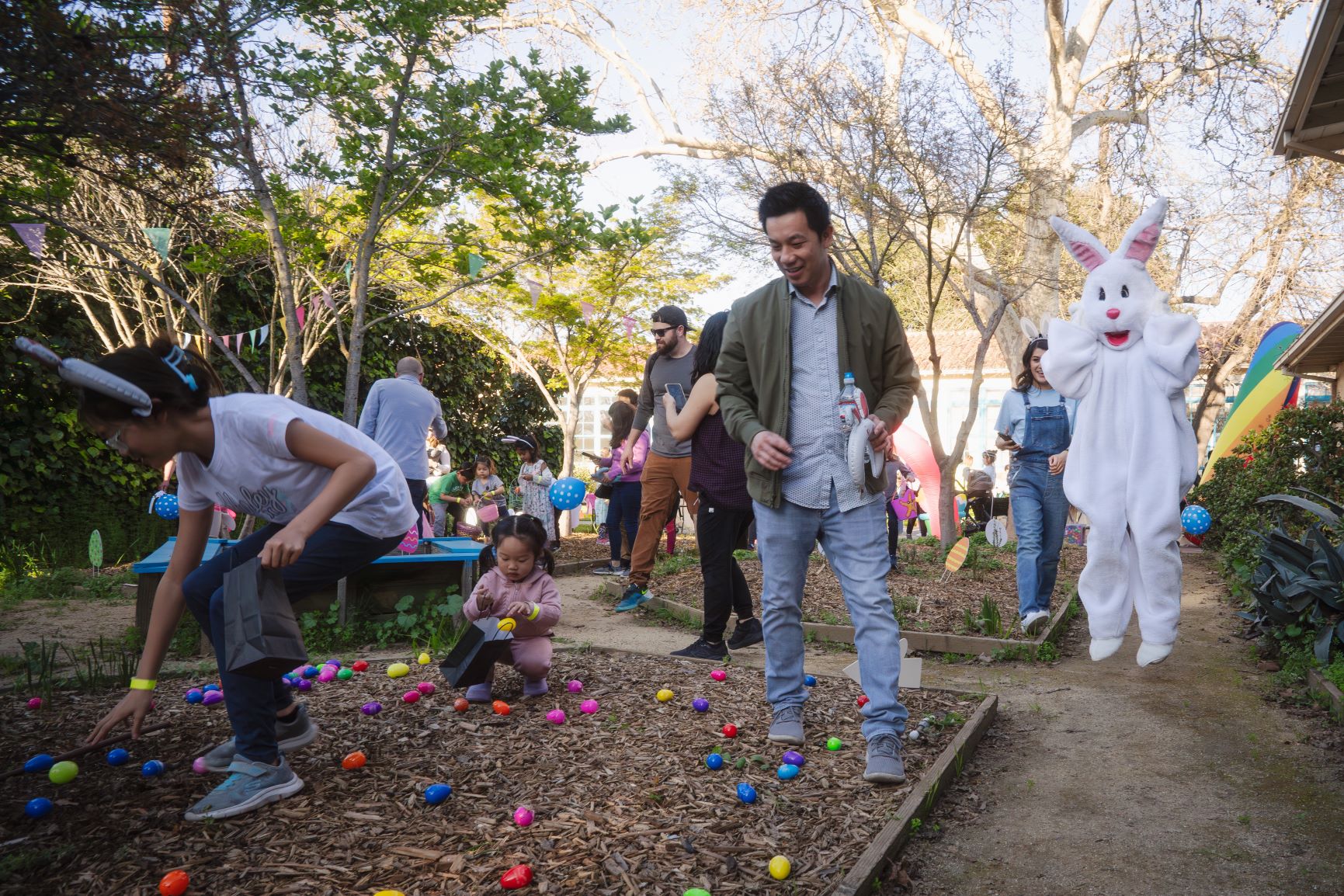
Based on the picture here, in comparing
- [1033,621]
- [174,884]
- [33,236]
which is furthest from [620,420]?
[174,884]

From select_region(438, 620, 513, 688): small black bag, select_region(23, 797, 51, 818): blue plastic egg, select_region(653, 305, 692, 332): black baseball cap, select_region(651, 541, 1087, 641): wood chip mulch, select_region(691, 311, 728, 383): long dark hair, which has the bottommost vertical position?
select_region(651, 541, 1087, 641): wood chip mulch

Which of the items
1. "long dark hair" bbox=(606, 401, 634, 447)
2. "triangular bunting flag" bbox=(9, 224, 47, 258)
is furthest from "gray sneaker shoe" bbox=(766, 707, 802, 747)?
"triangular bunting flag" bbox=(9, 224, 47, 258)

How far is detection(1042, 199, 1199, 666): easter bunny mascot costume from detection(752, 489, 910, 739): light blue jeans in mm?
641

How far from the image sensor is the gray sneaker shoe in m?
3.46

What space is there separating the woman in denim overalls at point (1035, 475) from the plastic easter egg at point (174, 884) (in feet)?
15.0

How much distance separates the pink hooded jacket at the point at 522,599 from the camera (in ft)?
13.5

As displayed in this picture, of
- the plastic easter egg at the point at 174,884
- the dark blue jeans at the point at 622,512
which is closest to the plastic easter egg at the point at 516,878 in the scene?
the plastic easter egg at the point at 174,884

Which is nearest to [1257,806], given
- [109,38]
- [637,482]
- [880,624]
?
[880,624]

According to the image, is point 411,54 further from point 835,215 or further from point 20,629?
point 835,215

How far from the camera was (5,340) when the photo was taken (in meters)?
9.03

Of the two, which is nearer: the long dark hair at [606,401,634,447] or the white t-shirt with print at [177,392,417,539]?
the white t-shirt with print at [177,392,417,539]

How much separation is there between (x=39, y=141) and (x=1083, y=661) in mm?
5590

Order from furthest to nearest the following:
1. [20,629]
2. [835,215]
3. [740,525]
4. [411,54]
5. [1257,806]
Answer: [835,215], [411,54], [20,629], [740,525], [1257,806]

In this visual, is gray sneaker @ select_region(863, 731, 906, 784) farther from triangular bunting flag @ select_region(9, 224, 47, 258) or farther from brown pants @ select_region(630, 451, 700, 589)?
triangular bunting flag @ select_region(9, 224, 47, 258)
